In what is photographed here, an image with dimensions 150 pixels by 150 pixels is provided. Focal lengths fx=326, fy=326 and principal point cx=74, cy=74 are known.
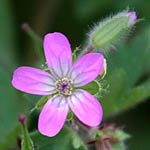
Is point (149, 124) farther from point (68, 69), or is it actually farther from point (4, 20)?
point (4, 20)

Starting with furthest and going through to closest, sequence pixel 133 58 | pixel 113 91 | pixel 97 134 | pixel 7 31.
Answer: pixel 7 31 < pixel 133 58 < pixel 113 91 < pixel 97 134

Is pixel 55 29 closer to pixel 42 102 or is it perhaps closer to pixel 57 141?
pixel 57 141

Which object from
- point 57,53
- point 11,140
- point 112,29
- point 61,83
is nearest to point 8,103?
point 11,140

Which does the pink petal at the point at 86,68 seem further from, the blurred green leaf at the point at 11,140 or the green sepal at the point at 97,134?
the blurred green leaf at the point at 11,140

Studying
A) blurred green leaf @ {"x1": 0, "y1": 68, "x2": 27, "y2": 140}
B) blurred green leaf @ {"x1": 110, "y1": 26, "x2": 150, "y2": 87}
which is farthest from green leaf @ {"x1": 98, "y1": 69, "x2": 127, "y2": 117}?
blurred green leaf @ {"x1": 0, "y1": 68, "x2": 27, "y2": 140}

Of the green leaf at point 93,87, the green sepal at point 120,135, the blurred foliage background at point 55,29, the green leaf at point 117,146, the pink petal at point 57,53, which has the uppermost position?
the blurred foliage background at point 55,29

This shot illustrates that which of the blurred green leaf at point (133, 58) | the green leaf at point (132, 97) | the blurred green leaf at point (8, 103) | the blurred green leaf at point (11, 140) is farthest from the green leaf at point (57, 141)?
the blurred green leaf at point (8, 103)
